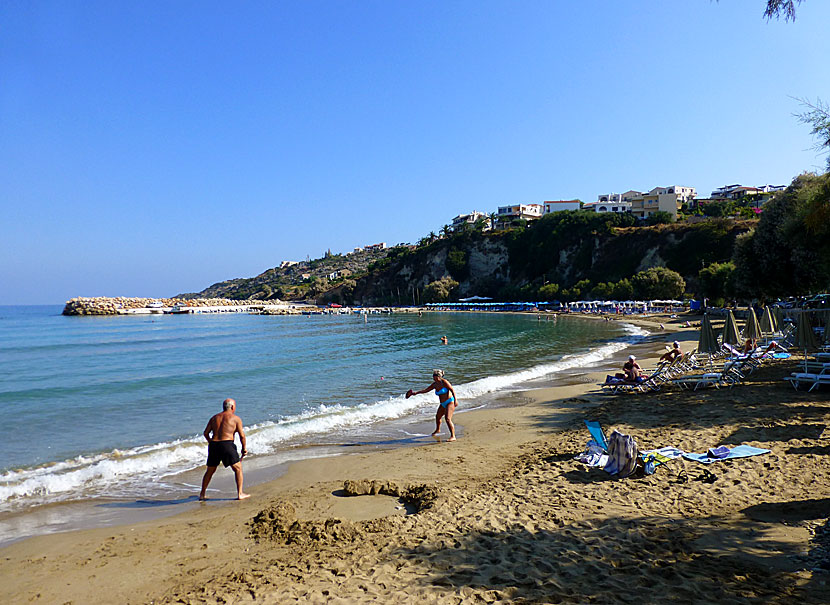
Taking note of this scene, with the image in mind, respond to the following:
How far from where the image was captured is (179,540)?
5.77m

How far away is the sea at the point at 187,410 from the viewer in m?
7.86

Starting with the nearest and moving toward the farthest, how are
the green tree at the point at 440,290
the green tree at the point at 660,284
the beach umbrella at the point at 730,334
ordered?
the beach umbrella at the point at 730,334
the green tree at the point at 660,284
the green tree at the point at 440,290

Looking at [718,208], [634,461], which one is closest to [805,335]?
[634,461]

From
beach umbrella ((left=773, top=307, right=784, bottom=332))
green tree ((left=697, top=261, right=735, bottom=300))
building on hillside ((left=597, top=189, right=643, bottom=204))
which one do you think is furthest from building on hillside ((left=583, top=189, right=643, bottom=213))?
beach umbrella ((left=773, top=307, right=784, bottom=332))

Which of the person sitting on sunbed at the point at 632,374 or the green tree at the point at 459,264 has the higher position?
the green tree at the point at 459,264

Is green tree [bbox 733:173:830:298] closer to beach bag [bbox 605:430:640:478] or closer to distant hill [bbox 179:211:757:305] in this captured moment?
beach bag [bbox 605:430:640:478]

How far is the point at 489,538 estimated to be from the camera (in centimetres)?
501

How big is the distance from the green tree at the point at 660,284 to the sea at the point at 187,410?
143ft

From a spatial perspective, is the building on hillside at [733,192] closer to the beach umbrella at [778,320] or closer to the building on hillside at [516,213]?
the building on hillside at [516,213]

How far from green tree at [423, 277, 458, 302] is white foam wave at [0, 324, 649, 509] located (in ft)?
307

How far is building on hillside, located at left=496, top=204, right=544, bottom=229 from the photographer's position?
437ft

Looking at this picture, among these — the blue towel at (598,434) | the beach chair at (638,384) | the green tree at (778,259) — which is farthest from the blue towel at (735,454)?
the green tree at (778,259)

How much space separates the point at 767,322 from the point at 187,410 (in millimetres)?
20774

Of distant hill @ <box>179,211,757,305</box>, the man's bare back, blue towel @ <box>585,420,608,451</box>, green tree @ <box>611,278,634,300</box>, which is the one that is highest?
distant hill @ <box>179,211,757,305</box>
